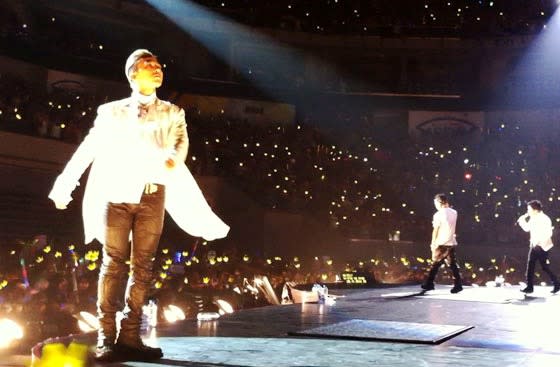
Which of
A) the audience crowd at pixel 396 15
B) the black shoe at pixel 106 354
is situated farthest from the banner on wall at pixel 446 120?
the black shoe at pixel 106 354

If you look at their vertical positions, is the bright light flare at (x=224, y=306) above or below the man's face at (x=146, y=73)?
below

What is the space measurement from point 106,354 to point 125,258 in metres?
0.61

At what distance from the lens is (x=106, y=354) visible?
4828 millimetres

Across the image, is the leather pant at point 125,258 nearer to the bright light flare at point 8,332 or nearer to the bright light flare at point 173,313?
the bright light flare at point 8,332

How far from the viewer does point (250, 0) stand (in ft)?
109

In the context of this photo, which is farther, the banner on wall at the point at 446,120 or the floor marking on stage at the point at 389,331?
the banner on wall at the point at 446,120

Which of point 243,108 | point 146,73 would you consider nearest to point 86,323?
point 146,73

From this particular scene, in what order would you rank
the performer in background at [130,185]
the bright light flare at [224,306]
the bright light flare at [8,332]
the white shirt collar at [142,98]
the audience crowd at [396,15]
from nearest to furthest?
the performer in background at [130,185], the white shirt collar at [142,98], the bright light flare at [8,332], the bright light flare at [224,306], the audience crowd at [396,15]

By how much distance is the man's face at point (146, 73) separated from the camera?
4.98 metres

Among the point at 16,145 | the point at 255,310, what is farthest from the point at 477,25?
the point at 255,310

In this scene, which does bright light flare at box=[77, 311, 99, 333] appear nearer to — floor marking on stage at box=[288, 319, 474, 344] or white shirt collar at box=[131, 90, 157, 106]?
floor marking on stage at box=[288, 319, 474, 344]

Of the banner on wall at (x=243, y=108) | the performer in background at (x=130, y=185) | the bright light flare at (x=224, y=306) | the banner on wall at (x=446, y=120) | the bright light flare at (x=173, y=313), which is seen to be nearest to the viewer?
the performer in background at (x=130, y=185)

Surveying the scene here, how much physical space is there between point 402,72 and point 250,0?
6992 millimetres

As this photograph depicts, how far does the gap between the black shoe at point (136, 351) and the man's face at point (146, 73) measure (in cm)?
161
